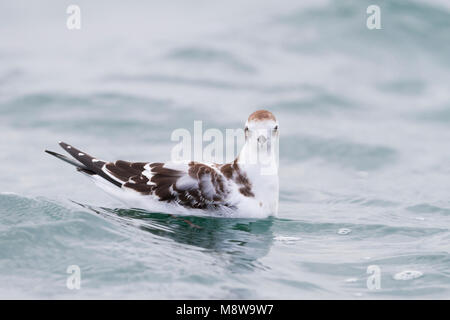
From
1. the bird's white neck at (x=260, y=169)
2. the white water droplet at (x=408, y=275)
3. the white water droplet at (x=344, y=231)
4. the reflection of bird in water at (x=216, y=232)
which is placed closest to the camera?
the white water droplet at (x=408, y=275)

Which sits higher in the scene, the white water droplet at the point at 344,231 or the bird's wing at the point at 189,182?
the bird's wing at the point at 189,182

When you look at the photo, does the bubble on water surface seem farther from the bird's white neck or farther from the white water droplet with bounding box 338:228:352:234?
the white water droplet with bounding box 338:228:352:234

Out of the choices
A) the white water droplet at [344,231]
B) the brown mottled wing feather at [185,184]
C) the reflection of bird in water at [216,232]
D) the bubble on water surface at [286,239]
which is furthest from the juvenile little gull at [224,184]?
the white water droplet at [344,231]

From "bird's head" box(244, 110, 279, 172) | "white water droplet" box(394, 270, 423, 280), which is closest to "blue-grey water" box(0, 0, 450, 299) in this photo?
"white water droplet" box(394, 270, 423, 280)

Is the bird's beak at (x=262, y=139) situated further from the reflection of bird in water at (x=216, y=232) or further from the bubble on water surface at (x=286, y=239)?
the bubble on water surface at (x=286, y=239)

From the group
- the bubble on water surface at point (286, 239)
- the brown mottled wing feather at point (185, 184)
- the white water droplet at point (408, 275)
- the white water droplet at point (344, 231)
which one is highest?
the brown mottled wing feather at point (185, 184)

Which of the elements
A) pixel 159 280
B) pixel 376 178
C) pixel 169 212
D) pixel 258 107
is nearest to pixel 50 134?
pixel 258 107

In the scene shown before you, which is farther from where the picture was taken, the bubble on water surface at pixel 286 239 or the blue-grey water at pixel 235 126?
the bubble on water surface at pixel 286 239

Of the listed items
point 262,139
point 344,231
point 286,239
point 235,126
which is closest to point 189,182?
point 262,139

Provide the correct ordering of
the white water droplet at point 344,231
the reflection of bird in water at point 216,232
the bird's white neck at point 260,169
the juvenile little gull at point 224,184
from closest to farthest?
the reflection of bird in water at point 216,232 → the juvenile little gull at point 224,184 → the bird's white neck at point 260,169 → the white water droplet at point 344,231
